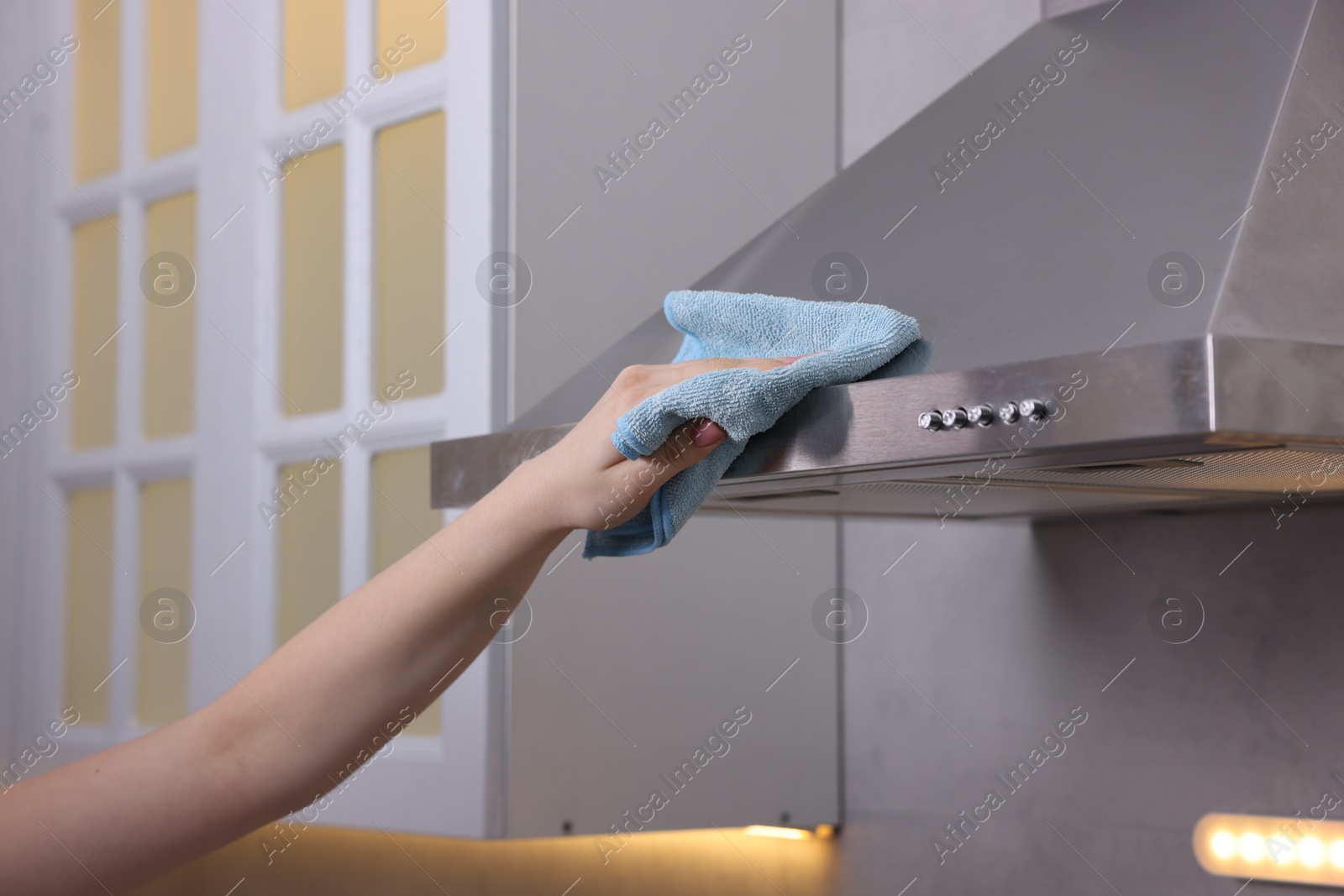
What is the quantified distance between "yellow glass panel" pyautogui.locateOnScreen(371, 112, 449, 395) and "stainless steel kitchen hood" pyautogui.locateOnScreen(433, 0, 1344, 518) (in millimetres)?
275

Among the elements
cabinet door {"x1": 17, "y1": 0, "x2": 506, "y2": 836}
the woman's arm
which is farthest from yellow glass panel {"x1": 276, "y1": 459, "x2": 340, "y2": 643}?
the woman's arm

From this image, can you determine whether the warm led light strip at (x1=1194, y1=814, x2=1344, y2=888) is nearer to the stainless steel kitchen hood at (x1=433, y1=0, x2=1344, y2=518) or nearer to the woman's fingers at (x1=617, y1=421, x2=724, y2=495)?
the stainless steel kitchen hood at (x1=433, y1=0, x2=1344, y2=518)

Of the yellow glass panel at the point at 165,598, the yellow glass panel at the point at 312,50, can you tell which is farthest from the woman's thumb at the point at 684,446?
the yellow glass panel at the point at 165,598

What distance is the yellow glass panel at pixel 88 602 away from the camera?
150cm

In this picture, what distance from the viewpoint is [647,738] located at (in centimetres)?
121

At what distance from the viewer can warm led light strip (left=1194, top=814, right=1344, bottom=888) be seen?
100cm

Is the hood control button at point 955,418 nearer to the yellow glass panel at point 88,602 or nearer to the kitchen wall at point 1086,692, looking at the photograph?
the kitchen wall at point 1086,692

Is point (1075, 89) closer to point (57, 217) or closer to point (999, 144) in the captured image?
point (999, 144)

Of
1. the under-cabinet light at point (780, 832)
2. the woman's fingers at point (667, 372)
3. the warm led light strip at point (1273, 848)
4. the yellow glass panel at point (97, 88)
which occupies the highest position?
the yellow glass panel at point (97, 88)

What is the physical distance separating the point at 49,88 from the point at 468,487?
3.43 ft

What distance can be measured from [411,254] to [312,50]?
0.27m

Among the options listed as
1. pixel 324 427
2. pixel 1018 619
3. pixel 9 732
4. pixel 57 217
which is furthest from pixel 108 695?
pixel 1018 619

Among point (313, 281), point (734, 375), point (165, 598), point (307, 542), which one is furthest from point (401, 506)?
point (734, 375)

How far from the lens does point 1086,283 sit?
69cm
